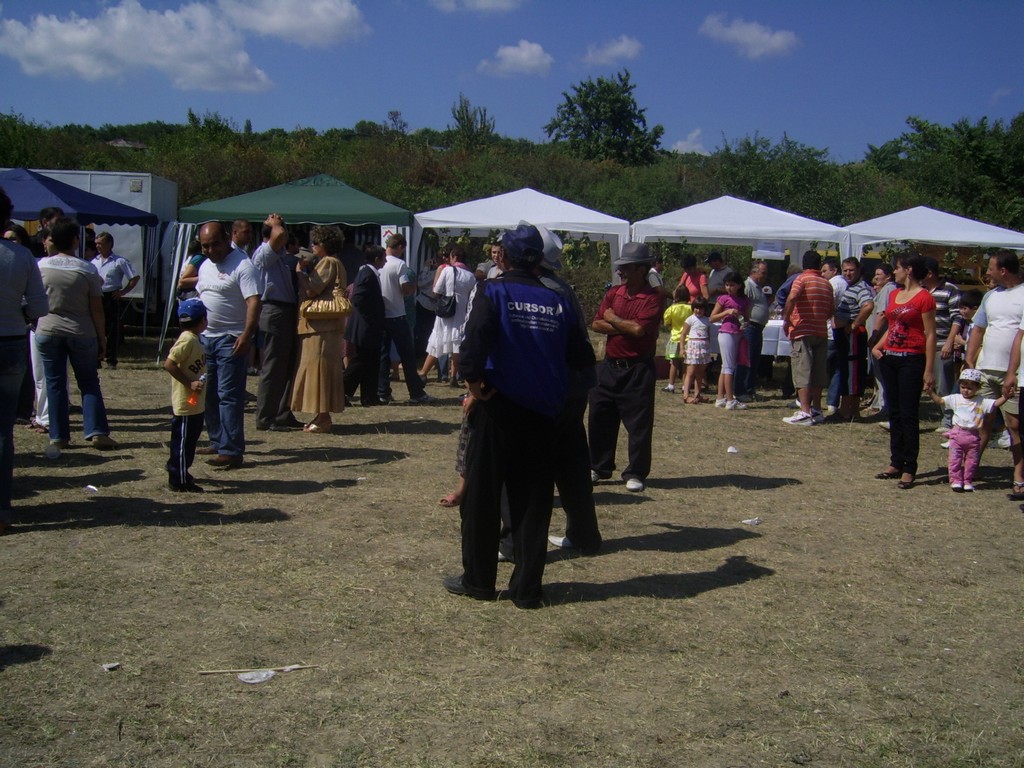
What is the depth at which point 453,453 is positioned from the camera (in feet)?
29.3

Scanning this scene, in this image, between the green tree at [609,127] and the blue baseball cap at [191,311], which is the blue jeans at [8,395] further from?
the green tree at [609,127]

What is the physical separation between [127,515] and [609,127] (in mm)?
41361

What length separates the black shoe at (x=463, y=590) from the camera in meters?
5.04

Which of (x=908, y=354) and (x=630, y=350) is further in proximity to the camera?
(x=908, y=354)

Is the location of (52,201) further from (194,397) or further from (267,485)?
(194,397)

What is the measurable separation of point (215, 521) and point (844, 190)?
3063 cm

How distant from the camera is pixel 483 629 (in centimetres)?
469

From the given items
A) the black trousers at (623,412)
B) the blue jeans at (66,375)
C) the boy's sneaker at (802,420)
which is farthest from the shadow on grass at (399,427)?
the boy's sneaker at (802,420)

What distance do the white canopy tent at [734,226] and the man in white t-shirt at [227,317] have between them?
8.46 meters

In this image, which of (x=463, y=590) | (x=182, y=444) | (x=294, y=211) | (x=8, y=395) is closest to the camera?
(x=463, y=590)

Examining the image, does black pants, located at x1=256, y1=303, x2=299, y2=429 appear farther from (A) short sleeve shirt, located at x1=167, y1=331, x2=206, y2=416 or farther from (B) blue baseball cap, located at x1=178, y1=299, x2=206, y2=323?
(A) short sleeve shirt, located at x1=167, y1=331, x2=206, y2=416

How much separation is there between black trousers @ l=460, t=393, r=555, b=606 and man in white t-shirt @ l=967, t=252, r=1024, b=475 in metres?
4.41

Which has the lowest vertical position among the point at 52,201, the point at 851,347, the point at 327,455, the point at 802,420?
the point at 327,455

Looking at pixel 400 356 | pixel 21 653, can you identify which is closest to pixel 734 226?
pixel 400 356
